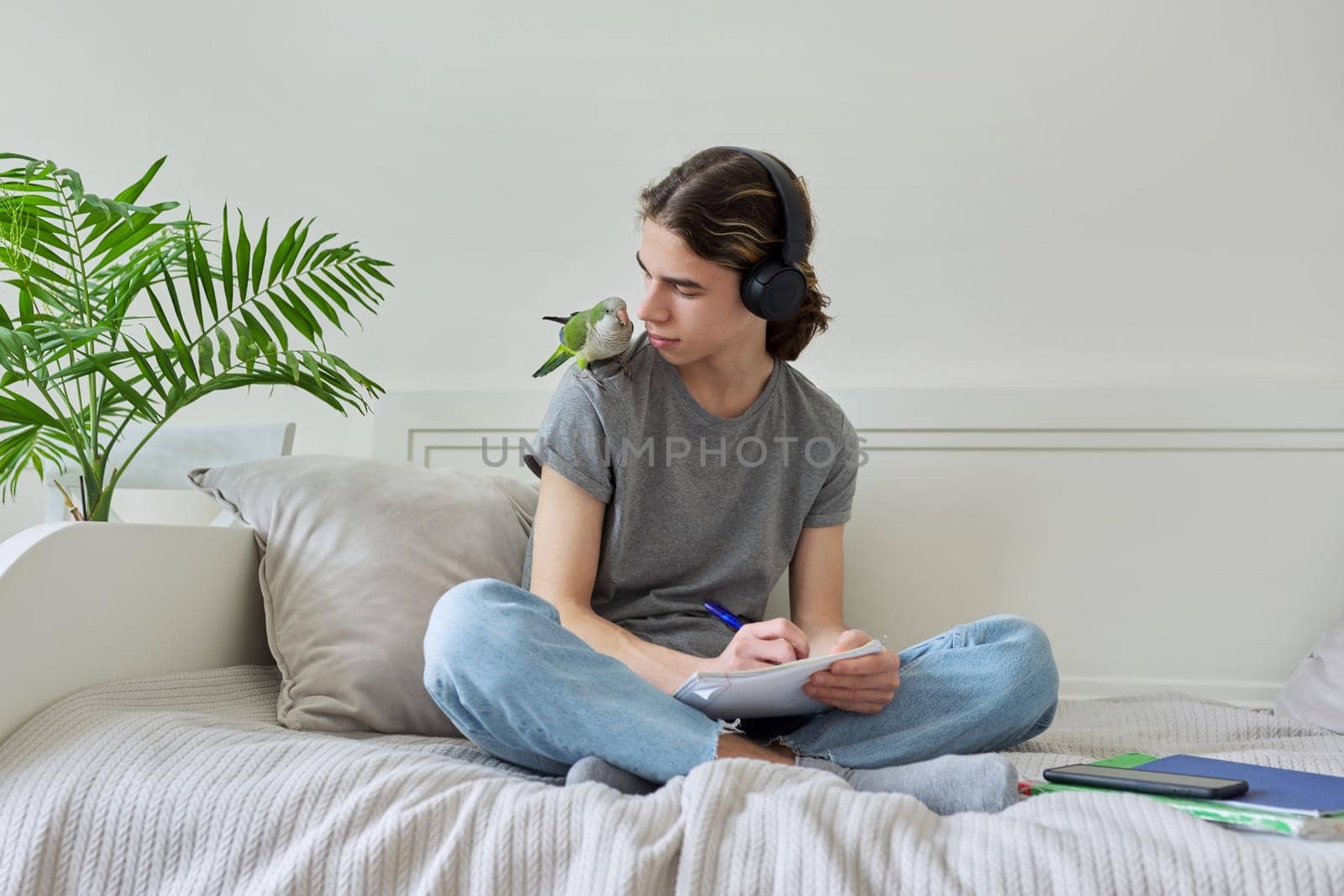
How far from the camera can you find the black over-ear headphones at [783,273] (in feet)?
3.95

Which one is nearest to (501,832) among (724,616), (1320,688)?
(724,616)

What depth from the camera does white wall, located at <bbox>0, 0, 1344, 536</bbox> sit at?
1628mm

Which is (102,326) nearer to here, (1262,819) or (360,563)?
(360,563)

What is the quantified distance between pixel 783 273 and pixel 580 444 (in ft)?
0.98

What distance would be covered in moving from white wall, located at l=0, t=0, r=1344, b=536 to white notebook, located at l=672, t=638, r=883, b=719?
772mm

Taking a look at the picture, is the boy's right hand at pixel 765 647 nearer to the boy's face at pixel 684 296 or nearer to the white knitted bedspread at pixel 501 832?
the white knitted bedspread at pixel 501 832

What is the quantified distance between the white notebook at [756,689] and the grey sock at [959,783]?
4.4 inches

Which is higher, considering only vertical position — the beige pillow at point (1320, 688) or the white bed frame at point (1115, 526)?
the white bed frame at point (1115, 526)

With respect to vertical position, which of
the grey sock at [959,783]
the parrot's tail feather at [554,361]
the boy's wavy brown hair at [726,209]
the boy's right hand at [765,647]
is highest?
the boy's wavy brown hair at [726,209]

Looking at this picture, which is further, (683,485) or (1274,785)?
(683,485)

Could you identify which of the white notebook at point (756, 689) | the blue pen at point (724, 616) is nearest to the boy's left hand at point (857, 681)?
the white notebook at point (756, 689)

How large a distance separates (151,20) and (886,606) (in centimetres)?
157

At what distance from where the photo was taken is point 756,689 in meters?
0.97

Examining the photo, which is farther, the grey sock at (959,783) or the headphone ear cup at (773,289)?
the headphone ear cup at (773,289)
